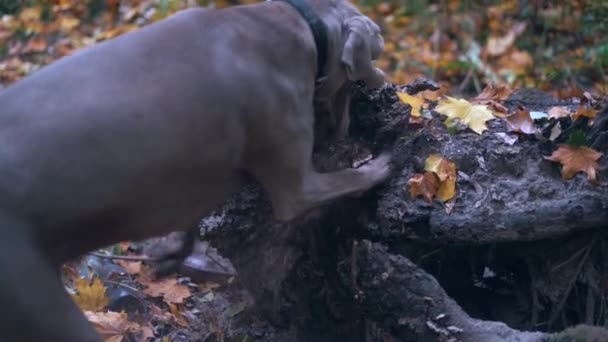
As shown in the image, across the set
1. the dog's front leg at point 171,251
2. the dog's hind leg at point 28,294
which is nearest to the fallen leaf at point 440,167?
the dog's front leg at point 171,251

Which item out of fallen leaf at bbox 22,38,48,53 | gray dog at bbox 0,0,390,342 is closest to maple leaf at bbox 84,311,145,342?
gray dog at bbox 0,0,390,342

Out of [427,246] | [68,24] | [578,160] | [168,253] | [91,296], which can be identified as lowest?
[68,24]

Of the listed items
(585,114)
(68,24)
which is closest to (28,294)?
(585,114)

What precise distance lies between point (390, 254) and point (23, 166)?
4.66 ft

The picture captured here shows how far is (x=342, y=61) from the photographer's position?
11.8 feet

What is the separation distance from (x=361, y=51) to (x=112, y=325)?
4.87 feet

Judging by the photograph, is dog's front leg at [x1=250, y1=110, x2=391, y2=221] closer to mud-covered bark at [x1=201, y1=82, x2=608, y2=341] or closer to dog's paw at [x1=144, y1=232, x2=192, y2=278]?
mud-covered bark at [x1=201, y1=82, x2=608, y2=341]

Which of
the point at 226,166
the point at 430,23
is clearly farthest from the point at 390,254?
the point at 430,23

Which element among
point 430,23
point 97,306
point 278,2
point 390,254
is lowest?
point 430,23

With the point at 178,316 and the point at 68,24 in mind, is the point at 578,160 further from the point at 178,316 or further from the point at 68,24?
the point at 68,24

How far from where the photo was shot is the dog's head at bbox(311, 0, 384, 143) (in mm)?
3600

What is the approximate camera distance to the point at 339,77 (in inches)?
143

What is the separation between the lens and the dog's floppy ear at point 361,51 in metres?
3.59

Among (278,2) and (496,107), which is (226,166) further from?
(496,107)
